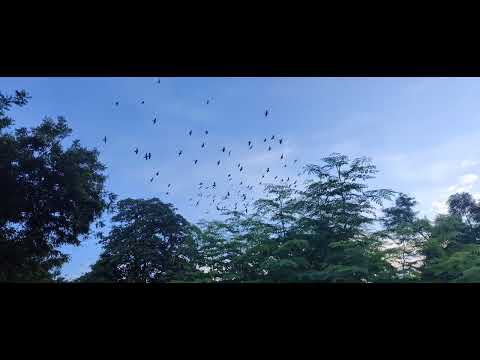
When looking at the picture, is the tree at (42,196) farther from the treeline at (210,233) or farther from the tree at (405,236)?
the tree at (405,236)

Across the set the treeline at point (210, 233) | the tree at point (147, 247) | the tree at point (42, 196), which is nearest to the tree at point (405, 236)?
the treeline at point (210, 233)

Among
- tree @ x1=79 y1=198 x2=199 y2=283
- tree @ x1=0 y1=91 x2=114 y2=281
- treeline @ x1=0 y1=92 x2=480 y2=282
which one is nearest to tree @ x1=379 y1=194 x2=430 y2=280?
treeline @ x1=0 y1=92 x2=480 y2=282

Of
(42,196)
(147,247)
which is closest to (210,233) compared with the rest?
(147,247)

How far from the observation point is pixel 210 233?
28.2ft

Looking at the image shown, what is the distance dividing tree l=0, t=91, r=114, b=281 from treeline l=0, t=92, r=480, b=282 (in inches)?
0.9

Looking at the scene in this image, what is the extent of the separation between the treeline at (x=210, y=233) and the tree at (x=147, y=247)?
0.08 feet

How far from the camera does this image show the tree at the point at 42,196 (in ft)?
23.8

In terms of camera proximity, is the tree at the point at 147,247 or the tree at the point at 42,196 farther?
the tree at the point at 147,247

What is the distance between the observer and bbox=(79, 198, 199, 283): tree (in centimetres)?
820

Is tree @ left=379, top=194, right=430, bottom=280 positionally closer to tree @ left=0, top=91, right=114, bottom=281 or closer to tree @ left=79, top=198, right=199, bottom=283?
tree @ left=79, top=198, right=199, bottom=283

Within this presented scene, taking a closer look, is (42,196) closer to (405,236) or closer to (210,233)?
(210,233)

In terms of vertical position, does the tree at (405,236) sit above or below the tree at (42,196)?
below

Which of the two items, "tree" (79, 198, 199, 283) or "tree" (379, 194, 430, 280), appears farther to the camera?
"tree" (79, 198, 199, 283)
